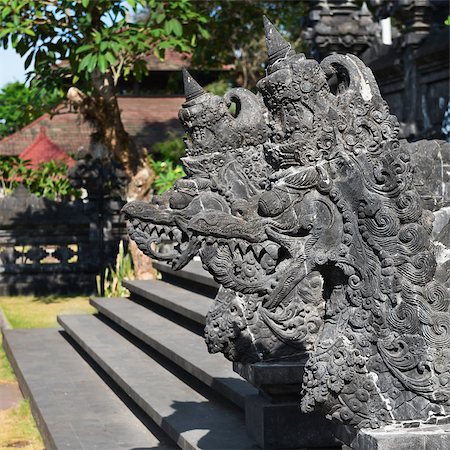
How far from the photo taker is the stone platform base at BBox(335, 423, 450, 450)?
3424 millimetres

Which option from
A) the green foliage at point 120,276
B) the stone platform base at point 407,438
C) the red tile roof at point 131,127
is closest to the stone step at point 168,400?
the stone platform base at point 407,438

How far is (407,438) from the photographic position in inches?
135

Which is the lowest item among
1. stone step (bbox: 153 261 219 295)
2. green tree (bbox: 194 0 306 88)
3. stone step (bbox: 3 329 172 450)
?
stone step (bbox: 3 329 172 450)

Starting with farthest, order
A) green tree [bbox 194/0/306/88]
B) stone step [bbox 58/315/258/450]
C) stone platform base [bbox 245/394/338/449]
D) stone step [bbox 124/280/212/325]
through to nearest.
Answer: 1. green tree [bbox 194/0/306/88]
2. stone step [bbox 124/280/212/325]
3. stone step [bbox 58/315/258/450]
4. stone platform base [bbox 245/394/338/449]

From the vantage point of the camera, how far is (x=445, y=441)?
3.45 meters

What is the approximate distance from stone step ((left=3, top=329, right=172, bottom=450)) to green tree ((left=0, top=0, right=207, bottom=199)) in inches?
146

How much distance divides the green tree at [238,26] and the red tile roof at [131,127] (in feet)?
18.3

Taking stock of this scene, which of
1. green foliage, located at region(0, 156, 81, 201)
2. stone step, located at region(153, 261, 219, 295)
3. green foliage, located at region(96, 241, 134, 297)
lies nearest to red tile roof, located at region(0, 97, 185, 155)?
green foliage, located at region(0, 156, 81, 201)

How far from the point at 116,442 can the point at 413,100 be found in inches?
265

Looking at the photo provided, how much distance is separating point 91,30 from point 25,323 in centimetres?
402

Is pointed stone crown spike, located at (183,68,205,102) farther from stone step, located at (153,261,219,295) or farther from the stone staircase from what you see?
stone step, located at (153,261,219,295)

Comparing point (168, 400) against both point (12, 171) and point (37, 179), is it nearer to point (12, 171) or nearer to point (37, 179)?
point (37, 179)

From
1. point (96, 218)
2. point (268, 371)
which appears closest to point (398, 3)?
point (96, 218)

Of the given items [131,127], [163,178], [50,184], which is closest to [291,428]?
[163,178]
